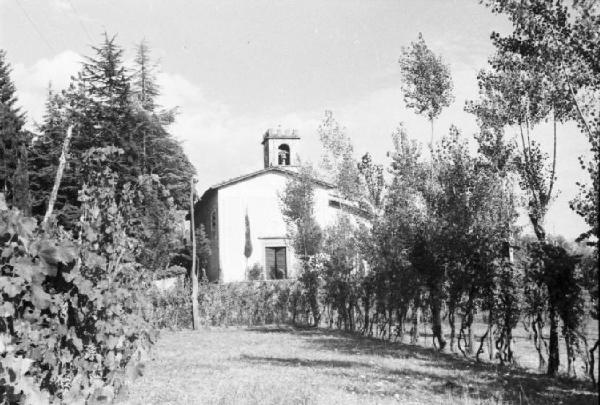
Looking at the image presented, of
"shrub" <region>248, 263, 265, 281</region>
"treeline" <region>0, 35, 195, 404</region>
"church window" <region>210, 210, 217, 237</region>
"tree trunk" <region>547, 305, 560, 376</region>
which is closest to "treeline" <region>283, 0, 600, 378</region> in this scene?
"tree trunk" <region>547, 305, 560, 376</region>

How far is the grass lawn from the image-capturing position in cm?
682

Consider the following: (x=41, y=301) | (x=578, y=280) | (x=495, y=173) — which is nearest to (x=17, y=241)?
(x=41, y=301)

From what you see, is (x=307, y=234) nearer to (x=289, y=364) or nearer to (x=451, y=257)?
(x=451, y=257)

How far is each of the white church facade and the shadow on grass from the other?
18789 mm

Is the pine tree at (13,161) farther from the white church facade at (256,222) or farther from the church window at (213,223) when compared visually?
the church window at (213,223)

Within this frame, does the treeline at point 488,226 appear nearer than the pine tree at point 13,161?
Yes

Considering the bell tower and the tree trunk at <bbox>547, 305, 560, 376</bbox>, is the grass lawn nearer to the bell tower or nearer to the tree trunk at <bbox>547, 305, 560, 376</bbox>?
the tree trunk at <bbox>547, 305, 560, 376</bbox>

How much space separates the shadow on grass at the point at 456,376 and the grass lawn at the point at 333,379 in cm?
1

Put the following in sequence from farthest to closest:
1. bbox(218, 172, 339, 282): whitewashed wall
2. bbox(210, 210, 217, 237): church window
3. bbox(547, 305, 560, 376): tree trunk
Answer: bbox(210, 210, 217, 237): church window < bbox(218, 172, 339, 282): whitewashed wall < bbox(547, 305, 560, 376): tree trunk

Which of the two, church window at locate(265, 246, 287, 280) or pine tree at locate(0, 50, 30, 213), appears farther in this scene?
church window at locate(265, 246, 287, 280)

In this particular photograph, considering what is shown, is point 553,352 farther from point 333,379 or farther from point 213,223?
point 213,223

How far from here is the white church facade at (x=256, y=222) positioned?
32.3 metres

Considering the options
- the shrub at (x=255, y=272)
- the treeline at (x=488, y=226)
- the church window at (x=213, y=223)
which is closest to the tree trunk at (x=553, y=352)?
the treeline at (x=488, y=226)

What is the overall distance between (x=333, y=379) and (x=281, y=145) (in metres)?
31.2
